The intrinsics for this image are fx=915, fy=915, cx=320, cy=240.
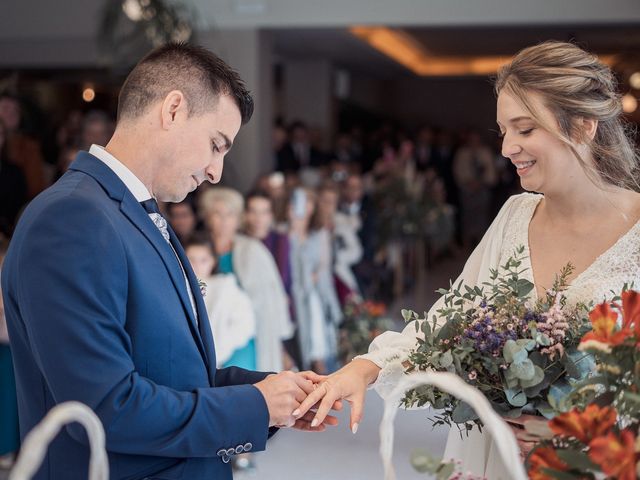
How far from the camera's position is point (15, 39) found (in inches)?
368

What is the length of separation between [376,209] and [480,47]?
6.58m

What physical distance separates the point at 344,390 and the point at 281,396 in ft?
0.93

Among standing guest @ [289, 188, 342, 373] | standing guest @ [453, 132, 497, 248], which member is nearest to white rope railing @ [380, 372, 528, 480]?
standing guest @ [289, 188, 342, 373]

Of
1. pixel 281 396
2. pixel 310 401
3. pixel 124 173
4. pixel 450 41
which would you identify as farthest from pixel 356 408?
pixel 450 41

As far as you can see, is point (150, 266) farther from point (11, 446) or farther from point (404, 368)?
point (11, 446)

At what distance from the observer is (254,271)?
208 inches

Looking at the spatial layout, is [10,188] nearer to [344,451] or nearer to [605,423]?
[344,451]

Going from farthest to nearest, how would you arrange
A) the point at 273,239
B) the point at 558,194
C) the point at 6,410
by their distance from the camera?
1. the point at 273,239
2. the point at 6,410
3. the point at 558,194

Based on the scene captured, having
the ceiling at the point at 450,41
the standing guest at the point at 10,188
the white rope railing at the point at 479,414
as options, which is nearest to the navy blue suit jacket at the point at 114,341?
the white rope railing at the point at 479,414

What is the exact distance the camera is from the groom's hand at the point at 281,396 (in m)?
1.73

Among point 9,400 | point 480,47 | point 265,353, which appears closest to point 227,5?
point 265,353

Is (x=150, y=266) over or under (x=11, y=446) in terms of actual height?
over

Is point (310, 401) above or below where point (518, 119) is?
below

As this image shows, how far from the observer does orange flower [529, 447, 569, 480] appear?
3.86 feet
